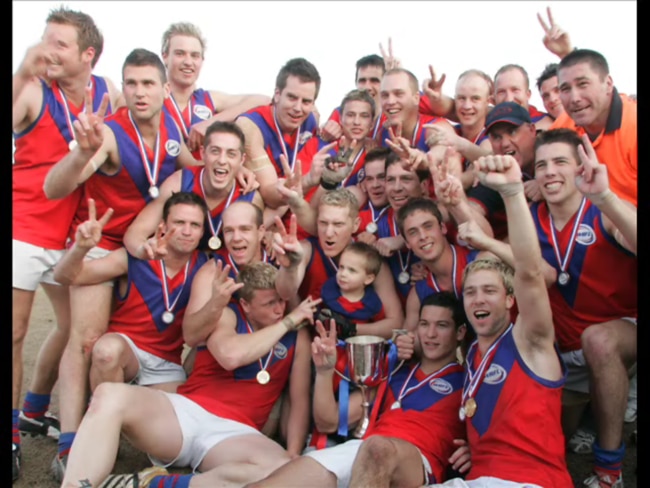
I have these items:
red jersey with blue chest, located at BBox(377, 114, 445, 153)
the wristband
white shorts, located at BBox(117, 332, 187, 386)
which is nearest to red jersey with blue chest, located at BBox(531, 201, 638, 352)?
red jersey with blue chest, located at BBox(377, 114, 445, 153)

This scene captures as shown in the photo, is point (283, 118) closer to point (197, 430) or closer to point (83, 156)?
point (83, 156)

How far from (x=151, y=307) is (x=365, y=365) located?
1.58 metres

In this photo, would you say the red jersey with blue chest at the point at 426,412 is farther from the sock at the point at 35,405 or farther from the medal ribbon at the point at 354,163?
the sock at the point at 35,405

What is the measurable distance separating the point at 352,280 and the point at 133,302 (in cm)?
154

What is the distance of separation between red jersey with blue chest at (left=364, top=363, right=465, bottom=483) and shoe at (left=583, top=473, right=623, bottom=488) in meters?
0.81

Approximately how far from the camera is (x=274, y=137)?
5.56 metres

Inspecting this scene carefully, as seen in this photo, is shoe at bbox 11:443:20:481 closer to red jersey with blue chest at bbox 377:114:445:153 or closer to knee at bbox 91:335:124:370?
knee at bbox 91:335:124:370

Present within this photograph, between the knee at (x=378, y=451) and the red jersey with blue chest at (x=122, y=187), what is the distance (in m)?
2.53

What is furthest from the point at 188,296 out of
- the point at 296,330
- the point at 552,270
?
the point at 552,270

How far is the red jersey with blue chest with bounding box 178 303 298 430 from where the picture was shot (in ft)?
13.7

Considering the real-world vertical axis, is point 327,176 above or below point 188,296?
above

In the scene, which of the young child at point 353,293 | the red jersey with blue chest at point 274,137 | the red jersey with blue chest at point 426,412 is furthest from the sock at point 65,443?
the red jersey with blue chest at point 274,137
